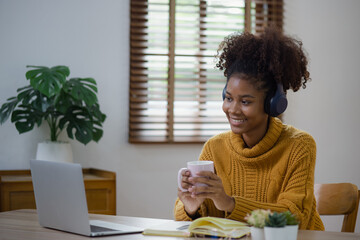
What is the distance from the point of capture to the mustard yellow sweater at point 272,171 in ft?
5.67

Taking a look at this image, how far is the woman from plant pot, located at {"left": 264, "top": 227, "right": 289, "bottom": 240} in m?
0.52

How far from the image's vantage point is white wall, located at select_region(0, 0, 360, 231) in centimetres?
355

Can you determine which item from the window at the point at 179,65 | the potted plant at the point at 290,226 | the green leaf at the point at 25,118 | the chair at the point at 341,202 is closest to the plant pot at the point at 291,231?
the potted plant at the point at 290,226

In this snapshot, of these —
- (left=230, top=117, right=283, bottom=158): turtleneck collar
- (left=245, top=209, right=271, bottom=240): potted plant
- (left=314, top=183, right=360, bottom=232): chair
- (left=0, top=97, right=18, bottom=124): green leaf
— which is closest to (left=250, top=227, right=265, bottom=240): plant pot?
(left=245, top=209, right=271, bottom=240): potted plant

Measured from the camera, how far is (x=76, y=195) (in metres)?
1.41

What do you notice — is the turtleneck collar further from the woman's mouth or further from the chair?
the chair

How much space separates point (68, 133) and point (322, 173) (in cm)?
213

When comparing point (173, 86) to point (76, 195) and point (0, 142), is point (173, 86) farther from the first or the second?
point (76, 195)

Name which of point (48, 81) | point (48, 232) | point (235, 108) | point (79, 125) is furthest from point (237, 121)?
point (79, 125)

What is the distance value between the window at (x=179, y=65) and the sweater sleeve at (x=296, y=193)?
6.68 ft

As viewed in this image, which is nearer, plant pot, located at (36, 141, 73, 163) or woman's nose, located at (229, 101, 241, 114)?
woman's nose, located at (229, 101, 241, 114)

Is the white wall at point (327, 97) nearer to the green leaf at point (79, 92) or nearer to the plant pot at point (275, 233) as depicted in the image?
the green leaf at point (79, 92)

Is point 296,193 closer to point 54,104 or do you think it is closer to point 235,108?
point 235,108

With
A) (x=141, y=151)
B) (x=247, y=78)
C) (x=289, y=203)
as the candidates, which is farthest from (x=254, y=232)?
(x=141, y=151)
